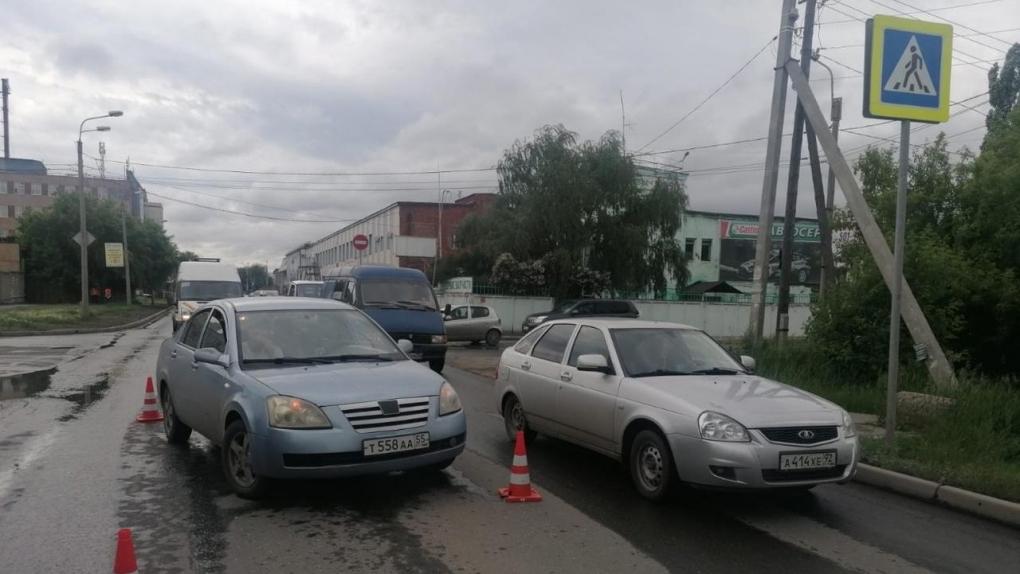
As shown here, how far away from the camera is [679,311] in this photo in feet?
109

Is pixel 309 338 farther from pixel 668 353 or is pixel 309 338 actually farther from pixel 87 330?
pixel 87 330

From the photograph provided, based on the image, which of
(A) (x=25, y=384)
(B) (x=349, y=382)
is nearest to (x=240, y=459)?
(B) (x=349, y=382)

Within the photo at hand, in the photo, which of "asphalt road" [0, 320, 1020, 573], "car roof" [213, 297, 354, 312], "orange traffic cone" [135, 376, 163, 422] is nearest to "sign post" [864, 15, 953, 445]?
"asphalt road" [0, 320, 1020, 573]

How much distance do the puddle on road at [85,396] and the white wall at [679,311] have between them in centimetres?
1819

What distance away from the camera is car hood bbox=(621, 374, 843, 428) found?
5.50 metres

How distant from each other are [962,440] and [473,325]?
17957 millimetres

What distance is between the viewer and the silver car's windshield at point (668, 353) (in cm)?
660

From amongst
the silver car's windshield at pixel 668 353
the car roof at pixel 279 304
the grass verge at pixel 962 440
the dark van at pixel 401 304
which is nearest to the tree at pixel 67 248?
the dark van at pixel 401 304

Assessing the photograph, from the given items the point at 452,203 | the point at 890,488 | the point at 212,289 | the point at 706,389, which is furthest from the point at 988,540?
the point at 452,203

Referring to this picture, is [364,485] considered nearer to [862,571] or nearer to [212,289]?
[862,571]

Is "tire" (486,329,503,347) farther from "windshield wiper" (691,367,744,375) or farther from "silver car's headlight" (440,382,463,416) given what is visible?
"silver car's headlight" (440,382,463,416)

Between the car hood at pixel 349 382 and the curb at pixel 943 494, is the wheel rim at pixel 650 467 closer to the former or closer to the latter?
the car hood at pixel 349 382

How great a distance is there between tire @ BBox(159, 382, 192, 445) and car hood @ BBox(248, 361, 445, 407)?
2.19 metres

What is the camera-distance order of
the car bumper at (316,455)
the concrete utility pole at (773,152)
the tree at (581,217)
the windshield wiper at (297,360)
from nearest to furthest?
the car bumper at (316,455), the windshield wiper at (297,360), the concrete utility pole at (773,152), the tree at (581,217)
